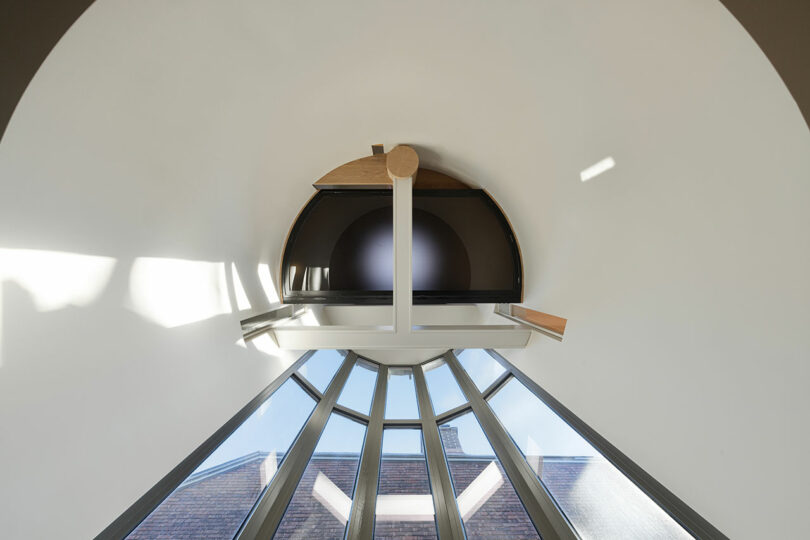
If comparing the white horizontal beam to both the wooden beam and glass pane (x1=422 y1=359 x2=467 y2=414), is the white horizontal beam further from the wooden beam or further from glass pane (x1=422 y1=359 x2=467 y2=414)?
glass pane (x1=422 y1=359 x2=467 y2=414)

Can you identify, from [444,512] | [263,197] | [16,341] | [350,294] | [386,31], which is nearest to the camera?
[16,341]

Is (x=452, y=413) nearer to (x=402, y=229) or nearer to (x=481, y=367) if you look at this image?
(x=481, y=367)

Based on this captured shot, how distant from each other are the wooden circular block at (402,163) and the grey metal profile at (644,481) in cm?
197

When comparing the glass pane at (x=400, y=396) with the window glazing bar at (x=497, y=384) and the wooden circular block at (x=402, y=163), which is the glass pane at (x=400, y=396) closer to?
the window glazing bar at (x=497, y=384)

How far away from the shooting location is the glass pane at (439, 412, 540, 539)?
1.81 metres

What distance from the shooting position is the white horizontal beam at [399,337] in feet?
7.39

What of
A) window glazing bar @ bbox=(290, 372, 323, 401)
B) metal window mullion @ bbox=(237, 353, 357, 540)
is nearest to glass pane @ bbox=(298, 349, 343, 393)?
window glazing bar @ bbox=(290, 372, 323, 401)

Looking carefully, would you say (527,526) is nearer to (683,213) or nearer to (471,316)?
(683,213)

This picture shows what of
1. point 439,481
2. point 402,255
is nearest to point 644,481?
point 439,481

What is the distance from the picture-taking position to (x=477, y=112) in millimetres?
1823

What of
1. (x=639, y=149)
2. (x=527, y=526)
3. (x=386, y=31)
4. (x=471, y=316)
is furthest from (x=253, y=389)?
(x=471, y=316)

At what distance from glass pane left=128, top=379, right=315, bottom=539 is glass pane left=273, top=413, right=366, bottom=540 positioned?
0.25 metres

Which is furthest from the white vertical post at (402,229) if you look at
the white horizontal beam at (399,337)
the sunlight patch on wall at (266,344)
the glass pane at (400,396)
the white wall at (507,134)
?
the glass pane at (400,396)

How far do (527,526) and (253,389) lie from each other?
77.9 inches
